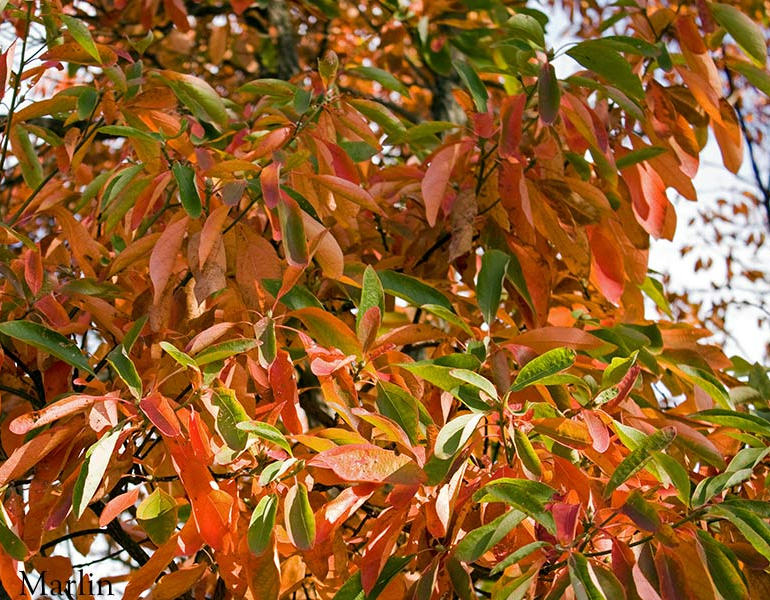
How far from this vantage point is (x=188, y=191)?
47.6 inches

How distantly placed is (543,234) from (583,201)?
0.08 metres

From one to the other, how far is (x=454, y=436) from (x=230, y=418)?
0.25 metres

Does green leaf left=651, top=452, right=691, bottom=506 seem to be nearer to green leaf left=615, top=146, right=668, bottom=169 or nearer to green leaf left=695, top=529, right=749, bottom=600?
green leaf left=695, top=529, right=749, bottom=600

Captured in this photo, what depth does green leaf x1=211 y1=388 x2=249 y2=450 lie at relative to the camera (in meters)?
0.96

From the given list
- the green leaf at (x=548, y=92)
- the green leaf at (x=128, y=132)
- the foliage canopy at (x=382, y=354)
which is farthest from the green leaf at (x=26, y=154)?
the green leaf at (x=548, y=92)

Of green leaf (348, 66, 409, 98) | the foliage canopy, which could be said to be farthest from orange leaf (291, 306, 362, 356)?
green leaf (348, 66, 409, 98)

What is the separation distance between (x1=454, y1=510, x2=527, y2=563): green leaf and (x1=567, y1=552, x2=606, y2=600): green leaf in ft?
0.27

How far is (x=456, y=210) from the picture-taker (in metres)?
1.46

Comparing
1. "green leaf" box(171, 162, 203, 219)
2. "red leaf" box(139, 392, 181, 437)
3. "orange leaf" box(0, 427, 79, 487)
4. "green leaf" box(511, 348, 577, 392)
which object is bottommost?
"orange leaf" box(0, 427, 79, 487)

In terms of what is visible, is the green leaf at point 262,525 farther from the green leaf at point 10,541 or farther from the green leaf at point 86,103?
the green leaf at point 86,103

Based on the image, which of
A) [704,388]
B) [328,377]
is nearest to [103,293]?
[328,377]

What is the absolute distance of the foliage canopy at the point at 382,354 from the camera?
3.14 ft

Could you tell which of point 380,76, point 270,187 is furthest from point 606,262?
point 270,187

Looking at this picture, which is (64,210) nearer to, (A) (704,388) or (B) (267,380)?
(B) (267,380)
